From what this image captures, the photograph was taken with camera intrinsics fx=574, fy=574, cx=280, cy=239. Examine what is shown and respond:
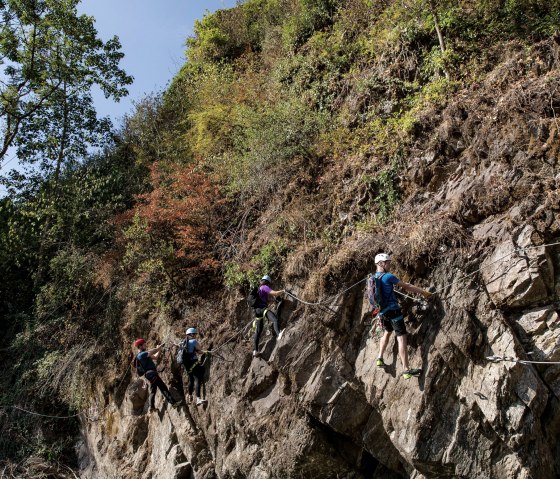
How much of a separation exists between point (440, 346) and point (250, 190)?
7.12 m

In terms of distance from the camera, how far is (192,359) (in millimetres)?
12156

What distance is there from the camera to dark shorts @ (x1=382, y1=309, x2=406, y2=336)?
8.90 metres

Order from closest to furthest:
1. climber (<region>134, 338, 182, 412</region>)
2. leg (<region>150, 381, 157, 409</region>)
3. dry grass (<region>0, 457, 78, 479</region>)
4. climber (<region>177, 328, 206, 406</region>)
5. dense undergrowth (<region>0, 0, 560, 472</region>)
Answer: dense undergrowth (<region>0, 0, 560, 472</region>) → climber (<region>177, 328, 206, 406</region>) → climber (<region>134, 338, 182, 412</region>) → leg (<region>150, 381, 157, 409</region>) → dry grass (<region>0, 457, 78, 479</region>)

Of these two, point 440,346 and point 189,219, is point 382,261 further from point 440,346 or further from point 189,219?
point 189,219

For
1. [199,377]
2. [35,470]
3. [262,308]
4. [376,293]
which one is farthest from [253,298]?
[35,470]

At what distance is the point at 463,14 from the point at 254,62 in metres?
8.84

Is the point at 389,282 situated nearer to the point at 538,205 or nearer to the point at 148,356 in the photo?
the point at 538,205

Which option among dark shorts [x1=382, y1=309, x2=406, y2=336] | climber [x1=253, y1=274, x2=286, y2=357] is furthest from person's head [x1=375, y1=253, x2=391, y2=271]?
climber [x1=253, y1=274, x2=286, y2=357]

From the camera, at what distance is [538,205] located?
8906mm

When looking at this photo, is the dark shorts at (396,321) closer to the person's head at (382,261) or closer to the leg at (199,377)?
the person's head at (382,261)

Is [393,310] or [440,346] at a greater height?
[393,310]

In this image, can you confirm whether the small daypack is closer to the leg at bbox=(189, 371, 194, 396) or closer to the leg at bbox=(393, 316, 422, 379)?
the leg at bbox=(189, 371, 194, 396)

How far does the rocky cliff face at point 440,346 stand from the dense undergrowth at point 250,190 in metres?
0.18

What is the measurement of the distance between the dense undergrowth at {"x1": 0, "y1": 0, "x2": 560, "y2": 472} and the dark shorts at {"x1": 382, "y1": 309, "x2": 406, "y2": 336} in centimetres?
114
